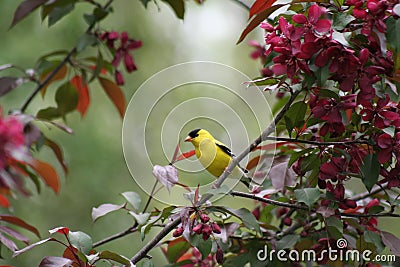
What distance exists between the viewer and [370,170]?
2.79ft

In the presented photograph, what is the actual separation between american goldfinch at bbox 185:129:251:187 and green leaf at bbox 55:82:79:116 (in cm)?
49

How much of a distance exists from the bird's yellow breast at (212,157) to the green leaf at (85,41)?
44 centimetres

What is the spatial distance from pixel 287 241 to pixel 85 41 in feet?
2.25

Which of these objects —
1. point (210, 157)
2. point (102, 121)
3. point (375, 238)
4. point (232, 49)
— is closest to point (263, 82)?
point (210, 157)

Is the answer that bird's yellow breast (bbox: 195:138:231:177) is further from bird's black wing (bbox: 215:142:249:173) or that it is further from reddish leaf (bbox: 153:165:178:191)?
reddish leaf (bbox: 153:165:178:191)

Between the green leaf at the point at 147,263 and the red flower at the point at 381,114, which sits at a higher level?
the red flower at the point at 381,114

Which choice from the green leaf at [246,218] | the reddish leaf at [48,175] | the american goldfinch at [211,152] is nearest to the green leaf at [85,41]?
the reddish leaf at [48,175]

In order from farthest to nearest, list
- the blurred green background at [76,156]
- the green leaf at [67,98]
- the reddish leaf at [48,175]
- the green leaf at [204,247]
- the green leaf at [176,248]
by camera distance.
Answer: the blurred green background at [76,156], the green leaf at [67,98], the reddish leaf at [48,175], the green leaf at [176,248], the green leaf at [204,247]

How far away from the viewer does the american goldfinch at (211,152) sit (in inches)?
40.6

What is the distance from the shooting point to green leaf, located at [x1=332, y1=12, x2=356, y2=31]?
797 millimetres

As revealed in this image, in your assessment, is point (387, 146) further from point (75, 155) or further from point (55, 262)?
point (75, 155)

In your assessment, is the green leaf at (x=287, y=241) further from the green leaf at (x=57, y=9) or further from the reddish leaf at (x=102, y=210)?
the green leaf at (x=57, y=9)

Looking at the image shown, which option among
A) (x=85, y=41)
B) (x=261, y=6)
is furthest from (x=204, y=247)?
(x=85, y=41)

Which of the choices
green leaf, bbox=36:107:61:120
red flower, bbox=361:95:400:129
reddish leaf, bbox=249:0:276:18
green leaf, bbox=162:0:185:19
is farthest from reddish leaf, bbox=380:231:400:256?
green leaf, bbox=36:107:61:120
